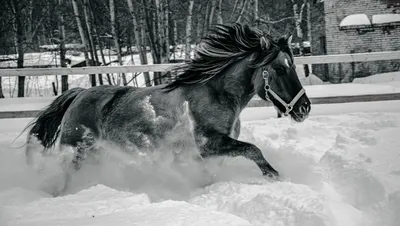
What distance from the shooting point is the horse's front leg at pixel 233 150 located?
340 centimetres

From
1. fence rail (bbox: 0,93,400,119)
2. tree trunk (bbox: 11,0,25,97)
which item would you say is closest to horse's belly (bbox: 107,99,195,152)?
fence rail (bbox: 0,93,400,119)

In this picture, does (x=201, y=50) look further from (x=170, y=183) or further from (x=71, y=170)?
(x=71, y=170)

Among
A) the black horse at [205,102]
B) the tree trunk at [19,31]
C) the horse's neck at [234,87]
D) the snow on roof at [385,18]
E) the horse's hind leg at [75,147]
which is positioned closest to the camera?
the black horse at [205,102]

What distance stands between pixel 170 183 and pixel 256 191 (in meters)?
1.22

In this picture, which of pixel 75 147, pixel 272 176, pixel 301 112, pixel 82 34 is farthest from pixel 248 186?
pixel 82 34

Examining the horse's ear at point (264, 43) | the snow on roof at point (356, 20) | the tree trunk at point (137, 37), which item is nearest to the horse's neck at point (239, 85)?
the horse's ear at point (264, 43)

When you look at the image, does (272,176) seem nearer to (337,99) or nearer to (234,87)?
(234,87)

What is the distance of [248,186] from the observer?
10.2 feet

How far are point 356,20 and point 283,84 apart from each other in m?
15.6

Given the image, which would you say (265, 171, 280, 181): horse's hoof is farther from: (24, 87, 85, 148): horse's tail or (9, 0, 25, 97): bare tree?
(9, 0, 25, 97): bare tree

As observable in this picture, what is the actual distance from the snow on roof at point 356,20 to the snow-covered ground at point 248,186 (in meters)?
12.7

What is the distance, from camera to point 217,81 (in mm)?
3734

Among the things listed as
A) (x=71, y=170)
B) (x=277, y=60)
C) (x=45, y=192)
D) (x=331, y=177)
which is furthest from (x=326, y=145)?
(x=45, y=192)

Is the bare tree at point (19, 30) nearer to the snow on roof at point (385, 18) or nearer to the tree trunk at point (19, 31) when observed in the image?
the tree trunk at point (19, 31)
